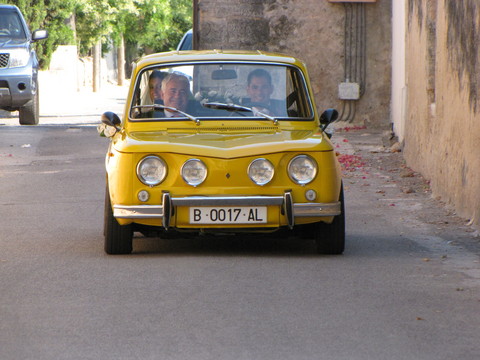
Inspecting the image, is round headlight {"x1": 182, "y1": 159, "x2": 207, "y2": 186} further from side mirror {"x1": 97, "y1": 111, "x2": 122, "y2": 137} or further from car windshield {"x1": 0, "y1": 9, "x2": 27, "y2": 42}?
car windshield {"x1": 0, "y1": 9, "x2": 27, "y2": 42}

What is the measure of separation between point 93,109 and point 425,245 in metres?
23.6

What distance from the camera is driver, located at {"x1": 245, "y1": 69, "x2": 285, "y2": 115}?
8.81 meters

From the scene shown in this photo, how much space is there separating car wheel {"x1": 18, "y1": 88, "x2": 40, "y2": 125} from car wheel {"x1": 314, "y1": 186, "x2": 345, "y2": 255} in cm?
1474

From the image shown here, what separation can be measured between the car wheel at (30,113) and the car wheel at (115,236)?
1439 cm

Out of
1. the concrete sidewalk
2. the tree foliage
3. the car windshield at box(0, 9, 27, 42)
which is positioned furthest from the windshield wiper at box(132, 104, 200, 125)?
the tree foliage

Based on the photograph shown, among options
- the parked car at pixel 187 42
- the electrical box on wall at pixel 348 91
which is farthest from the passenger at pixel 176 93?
the parked car at pixel 187 42

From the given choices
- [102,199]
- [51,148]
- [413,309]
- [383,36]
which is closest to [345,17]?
[383,36]

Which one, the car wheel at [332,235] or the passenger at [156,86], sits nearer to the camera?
the car wheel at [332,235]

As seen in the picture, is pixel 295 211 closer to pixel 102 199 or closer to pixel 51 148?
pixel 102 199

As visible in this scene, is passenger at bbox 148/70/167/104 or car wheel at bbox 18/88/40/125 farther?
car wheel at bbox 18/88/40/125

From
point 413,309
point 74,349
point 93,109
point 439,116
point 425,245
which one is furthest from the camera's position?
point 93,109

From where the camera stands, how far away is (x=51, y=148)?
18.0 m

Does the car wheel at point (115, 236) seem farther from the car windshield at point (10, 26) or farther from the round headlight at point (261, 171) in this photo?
the car windshield at point (10, 26)

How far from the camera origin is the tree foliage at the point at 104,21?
38.8m
